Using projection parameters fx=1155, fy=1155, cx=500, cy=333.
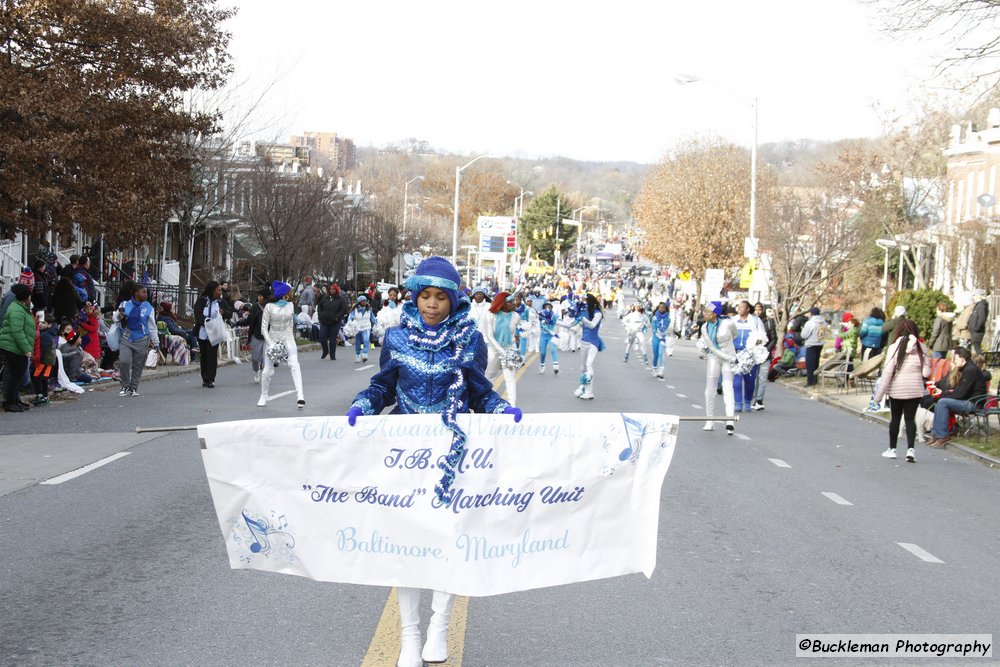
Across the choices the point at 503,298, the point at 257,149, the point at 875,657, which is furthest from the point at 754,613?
the point at 257,149

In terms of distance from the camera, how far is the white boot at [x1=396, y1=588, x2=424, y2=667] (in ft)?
16.9

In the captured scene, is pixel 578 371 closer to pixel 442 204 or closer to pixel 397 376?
pixel 397 376

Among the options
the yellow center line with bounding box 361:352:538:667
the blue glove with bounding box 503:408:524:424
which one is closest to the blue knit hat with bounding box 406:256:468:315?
the blue glove with bounding box 503:408:524:424

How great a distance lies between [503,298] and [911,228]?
38.4m

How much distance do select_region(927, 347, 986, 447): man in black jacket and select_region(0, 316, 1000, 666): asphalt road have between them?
107 inches

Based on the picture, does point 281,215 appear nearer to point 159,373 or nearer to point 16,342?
point 159,373

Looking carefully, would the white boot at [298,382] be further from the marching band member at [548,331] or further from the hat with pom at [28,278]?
the marching band member at [548,331]

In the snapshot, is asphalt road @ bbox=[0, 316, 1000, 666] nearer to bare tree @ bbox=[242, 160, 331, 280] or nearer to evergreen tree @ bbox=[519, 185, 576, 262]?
bare tree @ bbox=[242, 160, 331, 280]

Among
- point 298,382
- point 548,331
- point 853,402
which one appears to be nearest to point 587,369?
point 298,382

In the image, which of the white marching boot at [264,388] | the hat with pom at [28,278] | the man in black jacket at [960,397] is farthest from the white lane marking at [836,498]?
the hat with pom at [28,278]

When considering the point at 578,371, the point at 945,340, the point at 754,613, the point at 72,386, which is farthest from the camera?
the point at 578,371

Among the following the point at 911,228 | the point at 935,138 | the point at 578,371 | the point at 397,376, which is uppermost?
the point at 935,138

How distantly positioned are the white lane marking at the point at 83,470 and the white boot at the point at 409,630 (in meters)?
6.42

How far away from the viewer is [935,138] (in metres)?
51.4
